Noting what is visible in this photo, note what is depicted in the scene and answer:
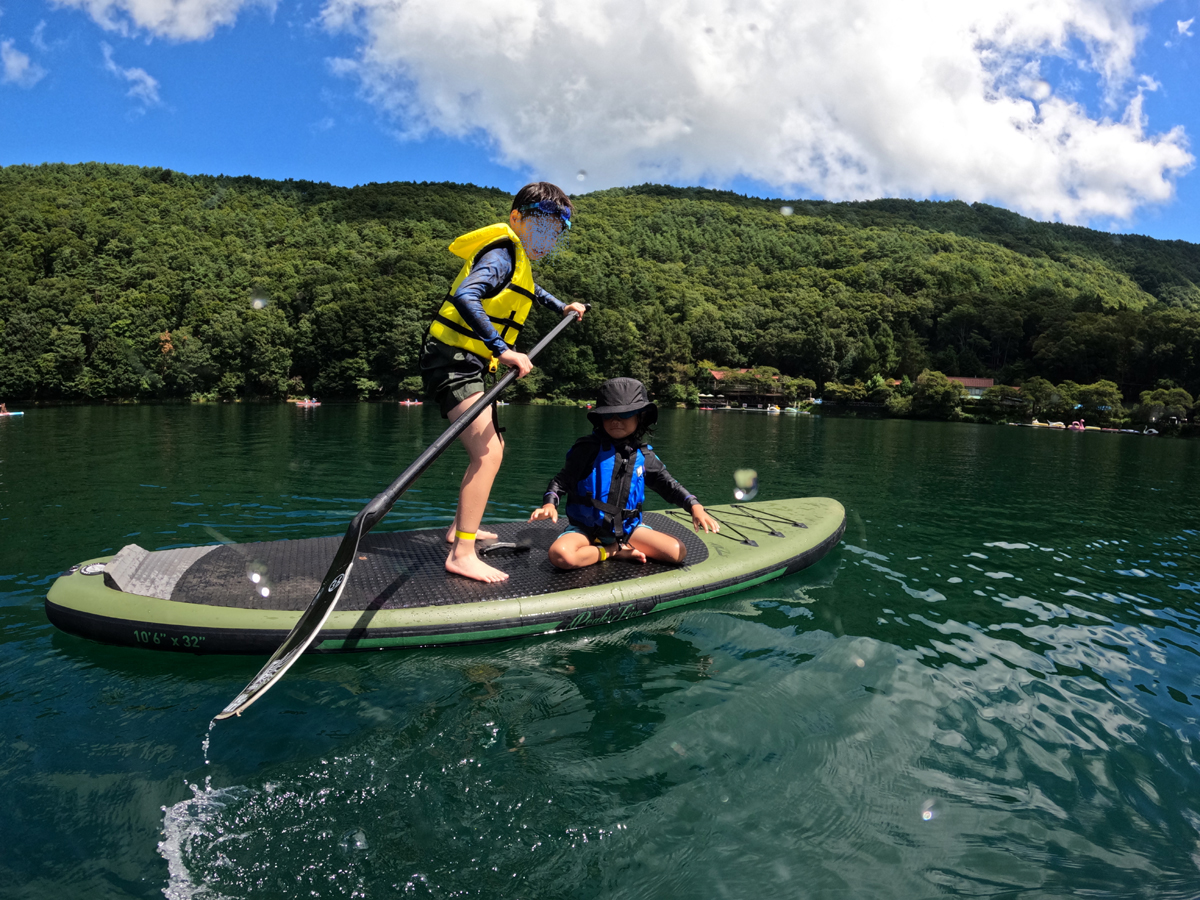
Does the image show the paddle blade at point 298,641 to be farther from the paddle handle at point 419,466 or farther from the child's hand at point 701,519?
the child's hand at point 701,519

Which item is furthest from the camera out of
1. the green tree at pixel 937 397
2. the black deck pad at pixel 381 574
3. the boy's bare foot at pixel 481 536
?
the green tree at pixel 937 397

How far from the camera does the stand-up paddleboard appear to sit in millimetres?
3930

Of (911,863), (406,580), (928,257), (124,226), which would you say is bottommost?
(911,863)

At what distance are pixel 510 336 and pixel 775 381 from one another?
282 ft

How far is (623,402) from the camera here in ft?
15.8

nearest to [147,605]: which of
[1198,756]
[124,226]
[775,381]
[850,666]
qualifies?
[850,666]

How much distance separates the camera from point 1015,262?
127 meters

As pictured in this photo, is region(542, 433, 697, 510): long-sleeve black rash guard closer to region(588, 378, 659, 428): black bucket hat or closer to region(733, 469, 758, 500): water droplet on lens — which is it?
region(588, 378, 659, 428): black bucket hat

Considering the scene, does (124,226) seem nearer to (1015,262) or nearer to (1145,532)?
(1145,532)

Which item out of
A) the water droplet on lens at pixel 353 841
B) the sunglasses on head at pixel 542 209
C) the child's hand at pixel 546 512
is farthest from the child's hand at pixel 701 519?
the water droplet on lens at pixel 353 841

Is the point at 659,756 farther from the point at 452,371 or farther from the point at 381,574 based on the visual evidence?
the point at 452,371

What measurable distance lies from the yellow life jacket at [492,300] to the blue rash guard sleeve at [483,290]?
0.19 ft

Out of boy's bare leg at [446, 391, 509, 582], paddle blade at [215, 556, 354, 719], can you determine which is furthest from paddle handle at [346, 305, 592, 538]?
paddle blade at [215, 556, 354, 719]

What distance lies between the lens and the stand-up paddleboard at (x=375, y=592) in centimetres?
393
